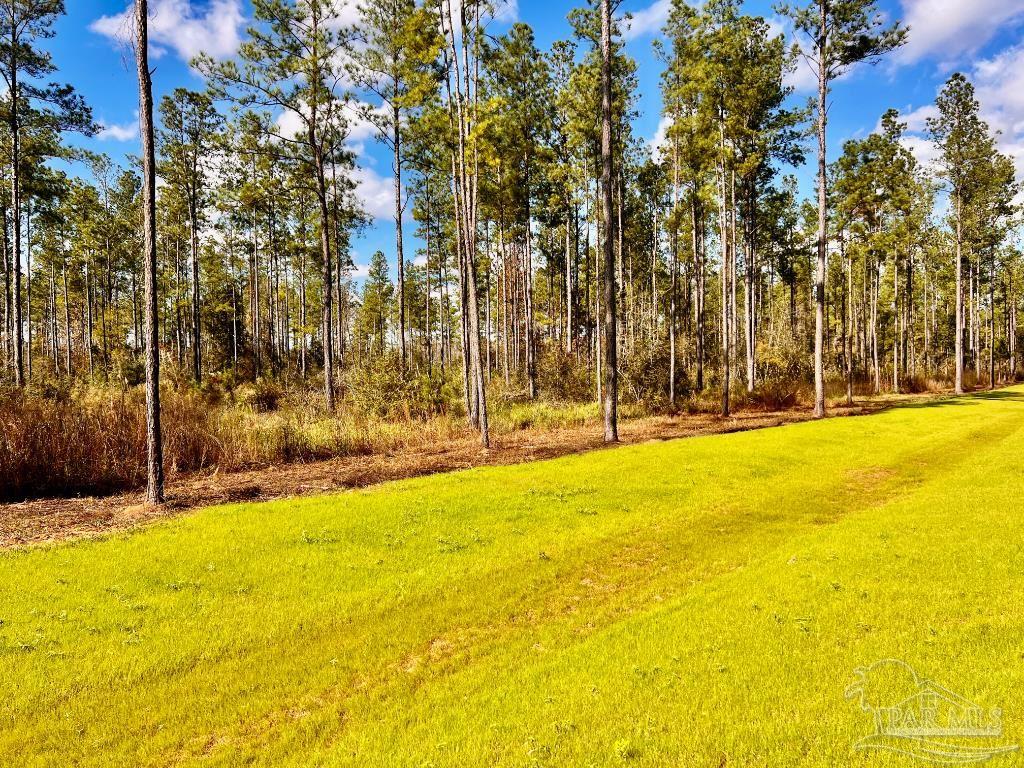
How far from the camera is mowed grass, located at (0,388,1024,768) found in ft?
11.9

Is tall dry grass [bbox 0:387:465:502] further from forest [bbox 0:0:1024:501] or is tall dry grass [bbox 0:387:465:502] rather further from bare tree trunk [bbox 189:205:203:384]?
bare tree trunk [bbox 189:205:203:384]

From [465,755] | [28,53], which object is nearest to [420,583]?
[465,755]

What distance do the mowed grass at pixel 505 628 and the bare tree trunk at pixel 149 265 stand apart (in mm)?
2423

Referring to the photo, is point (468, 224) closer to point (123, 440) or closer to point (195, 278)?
point (123, 440)

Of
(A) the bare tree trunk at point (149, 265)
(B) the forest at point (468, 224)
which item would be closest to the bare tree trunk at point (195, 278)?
(B) the forest at point (468, 224)

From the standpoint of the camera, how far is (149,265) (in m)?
10.1

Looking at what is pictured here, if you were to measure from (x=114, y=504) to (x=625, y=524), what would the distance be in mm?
10247

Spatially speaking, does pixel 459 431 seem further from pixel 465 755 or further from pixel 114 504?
pixel 465 755

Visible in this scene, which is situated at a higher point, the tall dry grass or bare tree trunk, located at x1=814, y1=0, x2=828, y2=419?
bare tree trunk, located at x1=814, y1=0, x2=828, y2=419

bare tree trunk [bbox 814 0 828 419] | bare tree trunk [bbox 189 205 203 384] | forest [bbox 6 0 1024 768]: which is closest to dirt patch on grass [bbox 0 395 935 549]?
forest [bbox 6 0 1024 768]

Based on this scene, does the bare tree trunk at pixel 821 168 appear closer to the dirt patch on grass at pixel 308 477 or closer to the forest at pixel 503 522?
the forest at pixel 503 522

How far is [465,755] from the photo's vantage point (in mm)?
3416

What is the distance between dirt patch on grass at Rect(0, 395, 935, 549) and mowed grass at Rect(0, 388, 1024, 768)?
1904 millimetres

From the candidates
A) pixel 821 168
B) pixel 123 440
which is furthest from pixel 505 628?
pixel 821 168
